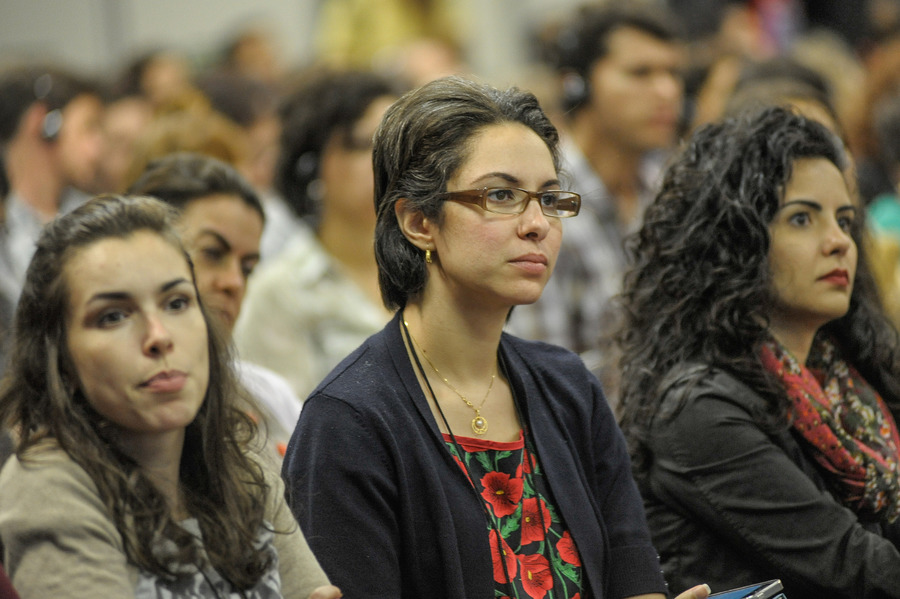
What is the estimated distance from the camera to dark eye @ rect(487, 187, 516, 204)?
79.8 inches

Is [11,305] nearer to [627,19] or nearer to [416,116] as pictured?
[416,116]

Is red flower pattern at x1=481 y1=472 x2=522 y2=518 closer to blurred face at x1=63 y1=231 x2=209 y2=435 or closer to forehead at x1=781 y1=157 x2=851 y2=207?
blurred face at x1=63 y1=231 x2=209 y2=435

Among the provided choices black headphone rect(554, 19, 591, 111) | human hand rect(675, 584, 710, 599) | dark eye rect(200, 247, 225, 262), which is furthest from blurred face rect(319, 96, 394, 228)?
human hand rect(675, 584, 710, 599)

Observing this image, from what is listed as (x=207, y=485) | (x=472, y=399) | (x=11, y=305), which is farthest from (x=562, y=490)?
(x=11, y=305)

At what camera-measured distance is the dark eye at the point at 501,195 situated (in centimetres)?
203

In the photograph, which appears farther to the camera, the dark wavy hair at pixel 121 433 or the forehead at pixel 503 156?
the forehead at pixel 503 156

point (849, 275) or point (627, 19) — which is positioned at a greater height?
point (627, 19)

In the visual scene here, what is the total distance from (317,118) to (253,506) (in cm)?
215

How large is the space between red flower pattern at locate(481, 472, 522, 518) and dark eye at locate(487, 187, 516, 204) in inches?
18.8

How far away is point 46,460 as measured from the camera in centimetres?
176

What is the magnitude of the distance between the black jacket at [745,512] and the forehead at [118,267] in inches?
41.9

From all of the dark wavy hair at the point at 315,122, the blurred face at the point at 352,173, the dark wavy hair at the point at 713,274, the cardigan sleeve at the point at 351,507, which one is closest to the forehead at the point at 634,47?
the dark wavy hair at the point at 315,122

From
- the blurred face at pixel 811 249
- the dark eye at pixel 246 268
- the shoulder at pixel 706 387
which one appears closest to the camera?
the shoulder at pixel 706 387

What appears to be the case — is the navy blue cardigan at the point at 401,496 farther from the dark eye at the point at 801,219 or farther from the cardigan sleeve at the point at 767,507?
the dark eye at the point at 801,219
